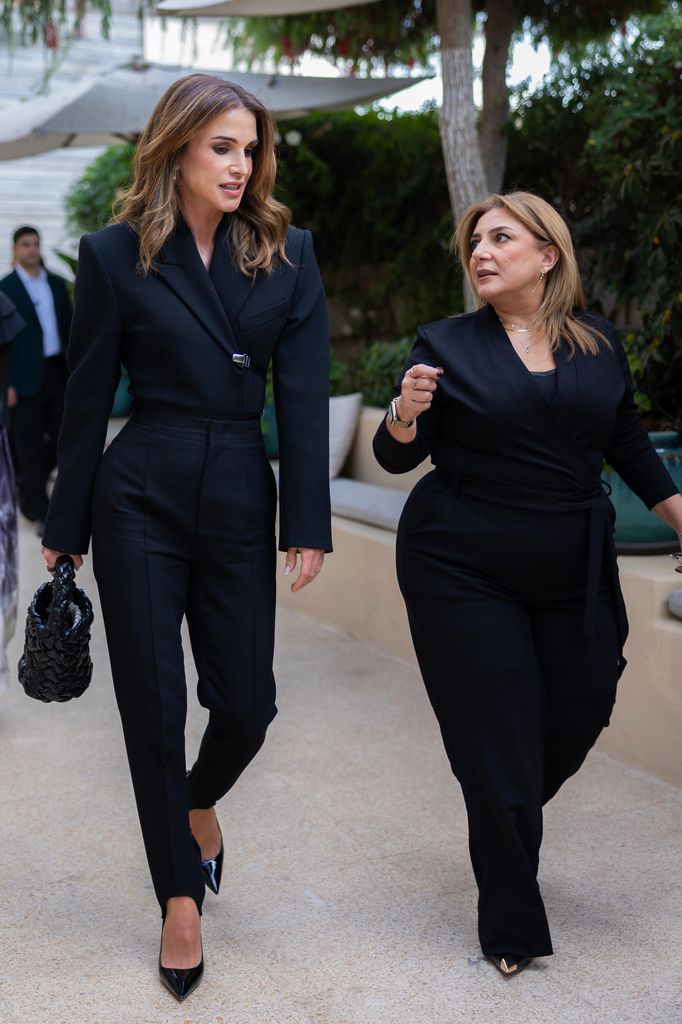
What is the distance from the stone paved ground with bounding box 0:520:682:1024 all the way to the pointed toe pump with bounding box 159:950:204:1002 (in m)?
0.02

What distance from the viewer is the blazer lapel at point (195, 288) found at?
2.62m

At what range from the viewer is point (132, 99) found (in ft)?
24.8

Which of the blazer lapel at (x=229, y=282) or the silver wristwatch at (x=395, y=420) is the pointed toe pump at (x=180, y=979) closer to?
the silver wristwatch at (x=395, y=420)

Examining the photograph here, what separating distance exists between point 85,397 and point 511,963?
1.52m

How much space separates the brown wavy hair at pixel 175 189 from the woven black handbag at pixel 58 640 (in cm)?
71

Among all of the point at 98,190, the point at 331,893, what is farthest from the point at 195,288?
the point at 98,190

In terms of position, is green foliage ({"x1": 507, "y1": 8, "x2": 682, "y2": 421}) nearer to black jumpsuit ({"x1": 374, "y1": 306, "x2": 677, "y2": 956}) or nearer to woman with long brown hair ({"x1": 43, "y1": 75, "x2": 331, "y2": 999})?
black jumpsuit ({"x1": 374, "y1": 306, "x2": 677, "y2": 956})

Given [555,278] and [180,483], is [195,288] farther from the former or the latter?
[555,278]

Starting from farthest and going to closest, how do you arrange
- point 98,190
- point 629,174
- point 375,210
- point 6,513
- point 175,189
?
1. point 98,190
2. point 375,210
3. point 629,174
4. point 6,513
5. point 175,189

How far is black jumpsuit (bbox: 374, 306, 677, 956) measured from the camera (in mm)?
2699

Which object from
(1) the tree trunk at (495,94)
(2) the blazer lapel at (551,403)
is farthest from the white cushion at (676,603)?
(1) the tree trunk at (495,94)

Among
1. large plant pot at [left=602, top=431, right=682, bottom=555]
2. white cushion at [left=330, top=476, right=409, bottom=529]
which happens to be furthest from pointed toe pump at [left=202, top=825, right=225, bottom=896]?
white cushion at [left=330, top=476, right=409, bottom=529]

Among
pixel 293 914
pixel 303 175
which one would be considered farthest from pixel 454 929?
pixel 303 175

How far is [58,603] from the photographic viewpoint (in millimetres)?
2727
